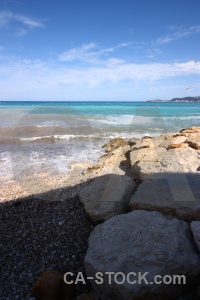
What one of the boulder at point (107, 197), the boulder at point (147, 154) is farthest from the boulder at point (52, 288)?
the boulder at point (147, 154)

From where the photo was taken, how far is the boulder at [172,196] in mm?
3439

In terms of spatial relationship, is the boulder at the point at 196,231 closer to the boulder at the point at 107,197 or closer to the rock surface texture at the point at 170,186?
the rock surface texture at the point at 170,186

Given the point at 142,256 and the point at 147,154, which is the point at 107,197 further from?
the point at 147,154

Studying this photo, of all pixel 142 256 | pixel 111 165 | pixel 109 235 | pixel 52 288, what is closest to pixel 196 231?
pixel 142 256

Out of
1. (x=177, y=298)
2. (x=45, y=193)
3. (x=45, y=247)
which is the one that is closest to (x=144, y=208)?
(x=177, y=298)

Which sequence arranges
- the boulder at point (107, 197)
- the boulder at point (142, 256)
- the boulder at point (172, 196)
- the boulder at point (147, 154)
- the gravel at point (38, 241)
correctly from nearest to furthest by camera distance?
the boulder at point (142, 256) < the gravel at point (38, 241) < the boulder at point (172, 196) < the boulder at point (107, 197) < the boulder at point (147, 154)

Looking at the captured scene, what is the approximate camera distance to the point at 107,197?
13.2ft

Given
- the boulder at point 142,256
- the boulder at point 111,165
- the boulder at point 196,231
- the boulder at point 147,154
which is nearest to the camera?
the boulder at point 142,256

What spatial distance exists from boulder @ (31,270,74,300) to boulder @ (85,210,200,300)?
305 millimetres

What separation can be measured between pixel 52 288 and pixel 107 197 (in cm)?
161

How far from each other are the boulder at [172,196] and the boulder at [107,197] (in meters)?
0.19

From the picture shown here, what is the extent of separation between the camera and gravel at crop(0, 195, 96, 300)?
314 centimetres

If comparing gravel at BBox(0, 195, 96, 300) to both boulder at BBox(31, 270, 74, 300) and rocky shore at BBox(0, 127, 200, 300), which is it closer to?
rocky shore at BBox(0, 127, 200, 300)

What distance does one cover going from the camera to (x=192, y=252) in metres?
2.81
